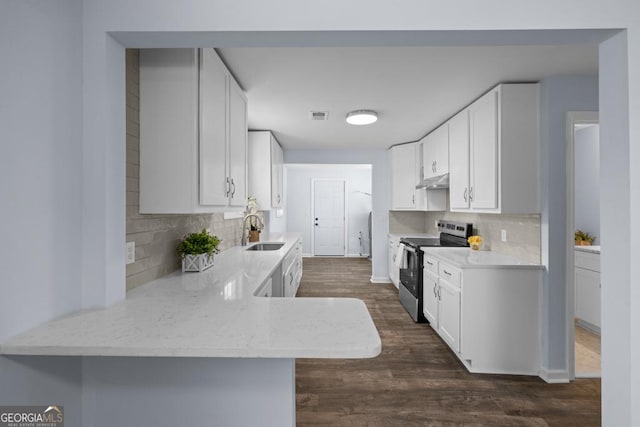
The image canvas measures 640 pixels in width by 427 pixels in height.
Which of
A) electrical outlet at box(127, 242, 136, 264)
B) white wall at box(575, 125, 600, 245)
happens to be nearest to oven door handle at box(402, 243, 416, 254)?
white wall at box(575, 125, 600, 245)

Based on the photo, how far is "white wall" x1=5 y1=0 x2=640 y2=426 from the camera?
1.18 meters

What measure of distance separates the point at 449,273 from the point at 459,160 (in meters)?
1.16

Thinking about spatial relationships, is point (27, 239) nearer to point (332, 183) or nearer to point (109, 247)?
point (109, 247)

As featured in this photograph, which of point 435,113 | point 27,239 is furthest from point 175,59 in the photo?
point 435,113

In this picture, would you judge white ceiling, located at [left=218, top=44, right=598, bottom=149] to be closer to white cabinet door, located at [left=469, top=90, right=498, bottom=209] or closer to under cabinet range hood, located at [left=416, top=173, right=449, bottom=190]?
white cabinet door, located at [left=469, top=90, right=498, bottom=209]

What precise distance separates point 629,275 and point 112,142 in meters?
2.17

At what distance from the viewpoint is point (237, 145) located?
2322 mm

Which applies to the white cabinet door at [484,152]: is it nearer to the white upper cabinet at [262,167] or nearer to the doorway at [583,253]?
the doorway at [583,253]

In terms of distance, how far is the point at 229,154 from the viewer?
84.1 inches

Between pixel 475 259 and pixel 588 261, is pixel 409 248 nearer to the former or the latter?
pixel 475 259

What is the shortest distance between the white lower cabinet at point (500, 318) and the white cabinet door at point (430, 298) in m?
0.55

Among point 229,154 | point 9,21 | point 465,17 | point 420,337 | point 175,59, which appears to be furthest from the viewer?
point 420,337

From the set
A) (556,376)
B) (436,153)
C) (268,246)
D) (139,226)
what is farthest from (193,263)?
(436,153)

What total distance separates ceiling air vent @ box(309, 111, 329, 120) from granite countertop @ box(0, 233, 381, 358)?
228 cm
